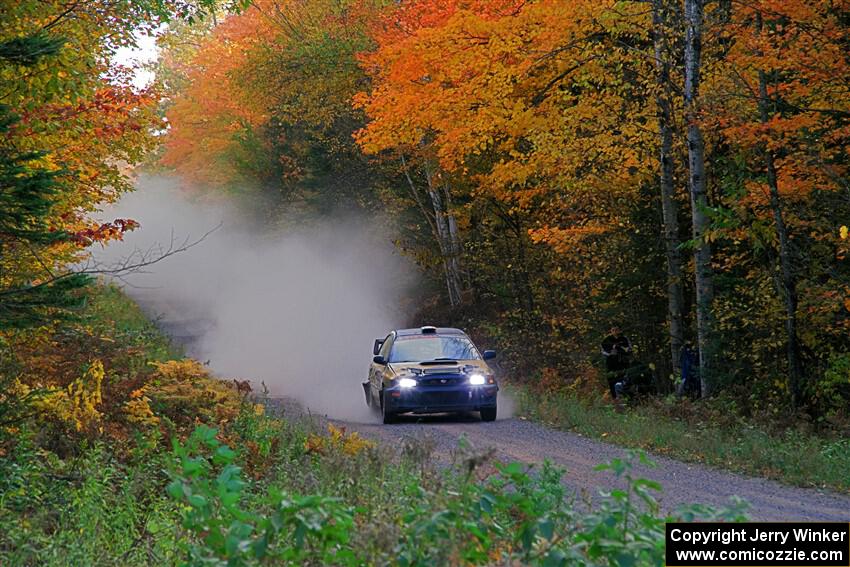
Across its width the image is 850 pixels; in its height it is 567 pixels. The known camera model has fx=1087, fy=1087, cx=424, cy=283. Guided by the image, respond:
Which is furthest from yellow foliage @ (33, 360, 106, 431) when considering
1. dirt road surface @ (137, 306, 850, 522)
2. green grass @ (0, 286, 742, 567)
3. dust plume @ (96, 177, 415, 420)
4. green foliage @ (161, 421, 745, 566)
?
dust plume @ (96, 177, 415, 420)

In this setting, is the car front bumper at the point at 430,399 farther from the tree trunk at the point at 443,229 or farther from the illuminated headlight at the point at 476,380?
the tree trunk at the point at 443,229

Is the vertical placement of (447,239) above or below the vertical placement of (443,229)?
below

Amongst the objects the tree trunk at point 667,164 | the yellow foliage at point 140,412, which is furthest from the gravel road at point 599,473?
the tree trunk at point 667,164

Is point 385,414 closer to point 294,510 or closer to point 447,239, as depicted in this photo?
point 294,510

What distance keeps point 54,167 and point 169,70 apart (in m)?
73.0

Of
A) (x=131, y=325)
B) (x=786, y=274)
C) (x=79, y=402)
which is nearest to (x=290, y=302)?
(x=131, y=325)

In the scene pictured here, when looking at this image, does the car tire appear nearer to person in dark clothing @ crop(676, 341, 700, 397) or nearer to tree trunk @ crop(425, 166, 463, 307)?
person in dark clothing @ crop(676, 341, 700, 397)

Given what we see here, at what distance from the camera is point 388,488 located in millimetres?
7488

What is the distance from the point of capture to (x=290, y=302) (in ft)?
157

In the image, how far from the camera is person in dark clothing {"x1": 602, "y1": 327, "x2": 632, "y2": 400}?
74.9 ft

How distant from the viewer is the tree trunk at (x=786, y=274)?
17109 mm

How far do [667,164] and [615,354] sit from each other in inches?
168

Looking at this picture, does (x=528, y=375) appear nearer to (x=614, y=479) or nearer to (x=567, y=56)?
(x=567, y=56)

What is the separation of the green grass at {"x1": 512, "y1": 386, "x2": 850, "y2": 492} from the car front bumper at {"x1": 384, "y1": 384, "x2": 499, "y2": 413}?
5.47 ft
